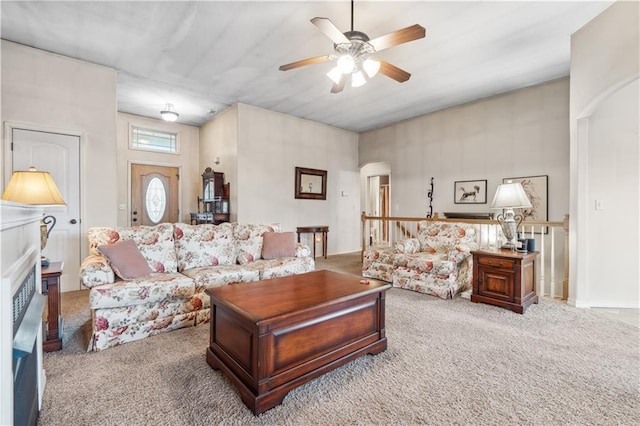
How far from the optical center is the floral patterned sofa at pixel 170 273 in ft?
7.72

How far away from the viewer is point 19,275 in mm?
1156

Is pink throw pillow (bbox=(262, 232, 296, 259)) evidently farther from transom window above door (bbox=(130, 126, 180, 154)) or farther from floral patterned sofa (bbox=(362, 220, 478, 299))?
transom window above door (bbox=(130, 126, 180, 154))

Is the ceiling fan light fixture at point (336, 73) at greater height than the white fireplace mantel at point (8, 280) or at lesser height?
greater

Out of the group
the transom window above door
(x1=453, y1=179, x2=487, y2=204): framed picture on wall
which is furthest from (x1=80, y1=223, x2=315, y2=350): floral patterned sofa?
the transom window above door

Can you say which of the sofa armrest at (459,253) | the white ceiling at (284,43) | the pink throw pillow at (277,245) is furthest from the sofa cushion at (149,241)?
the sofa armrest at (459,253)

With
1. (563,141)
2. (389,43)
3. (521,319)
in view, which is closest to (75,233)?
(389,43)

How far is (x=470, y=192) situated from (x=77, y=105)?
20.6 feet

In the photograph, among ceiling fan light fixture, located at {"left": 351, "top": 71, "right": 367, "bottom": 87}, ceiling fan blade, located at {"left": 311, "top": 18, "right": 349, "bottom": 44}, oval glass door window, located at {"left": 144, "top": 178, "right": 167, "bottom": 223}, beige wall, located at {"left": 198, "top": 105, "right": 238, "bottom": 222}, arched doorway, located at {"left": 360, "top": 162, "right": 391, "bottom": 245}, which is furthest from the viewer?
arched doorway, located at {"left": 360, "top": 162, "right": 391, "bottom": 245}

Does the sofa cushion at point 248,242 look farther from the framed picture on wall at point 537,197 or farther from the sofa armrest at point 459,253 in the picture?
the framed picture on wall at point 537,197

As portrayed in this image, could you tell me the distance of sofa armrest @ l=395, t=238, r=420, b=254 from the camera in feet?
13.9

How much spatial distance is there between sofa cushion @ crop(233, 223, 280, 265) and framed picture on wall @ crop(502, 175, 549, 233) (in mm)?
3951

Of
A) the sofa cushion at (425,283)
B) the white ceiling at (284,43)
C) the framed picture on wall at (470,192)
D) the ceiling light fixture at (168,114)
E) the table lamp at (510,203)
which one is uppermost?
the white ceiling at (284,43)

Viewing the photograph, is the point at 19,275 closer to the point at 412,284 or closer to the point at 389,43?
the point at 389,43

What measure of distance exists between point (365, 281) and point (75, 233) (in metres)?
3.99
